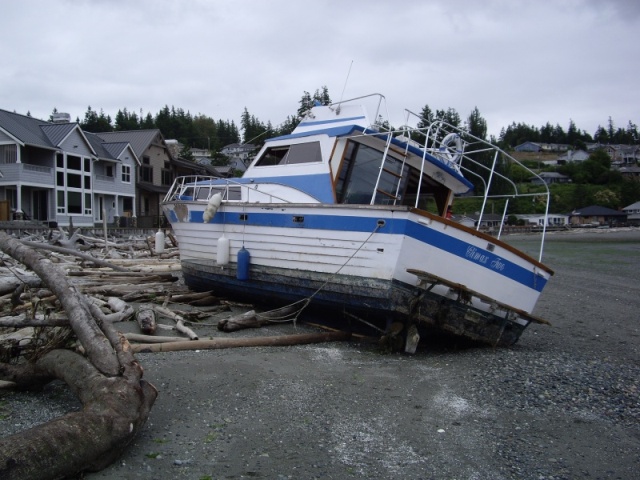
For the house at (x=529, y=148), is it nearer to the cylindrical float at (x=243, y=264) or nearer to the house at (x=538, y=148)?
the house at (x=538, y=148)

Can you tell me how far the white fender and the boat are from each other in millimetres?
24

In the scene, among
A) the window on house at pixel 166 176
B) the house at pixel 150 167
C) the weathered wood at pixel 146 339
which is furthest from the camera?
the window on house at pixel 166 176

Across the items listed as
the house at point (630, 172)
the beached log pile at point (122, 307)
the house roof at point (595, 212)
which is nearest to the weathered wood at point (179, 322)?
the beached log pile at point (122, 307)

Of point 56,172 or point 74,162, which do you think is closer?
point 56,172

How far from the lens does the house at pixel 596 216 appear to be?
96688 mm

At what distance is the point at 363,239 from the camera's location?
8164 millimetres

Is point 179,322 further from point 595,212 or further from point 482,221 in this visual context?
point 595,212

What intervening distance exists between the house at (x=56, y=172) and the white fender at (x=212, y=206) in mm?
23393

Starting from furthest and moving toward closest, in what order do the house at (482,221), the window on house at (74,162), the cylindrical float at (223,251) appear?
the window on house at (74,162)
the cylindrical float at (223,251)
the house at (482,221)

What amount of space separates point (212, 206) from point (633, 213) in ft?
344

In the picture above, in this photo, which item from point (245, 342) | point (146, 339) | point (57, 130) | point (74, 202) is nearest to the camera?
point (146, 339)

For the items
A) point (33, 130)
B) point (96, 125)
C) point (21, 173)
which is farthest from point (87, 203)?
point (96, 125)

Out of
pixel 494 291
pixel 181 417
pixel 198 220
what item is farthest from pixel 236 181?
pixel 181 417

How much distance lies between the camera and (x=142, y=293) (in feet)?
37.2
